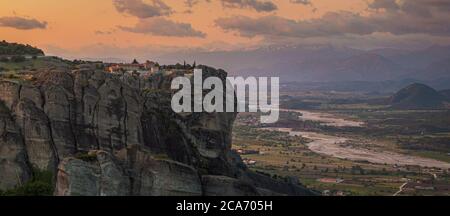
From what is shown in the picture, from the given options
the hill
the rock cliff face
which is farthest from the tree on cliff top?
the rock cliff face

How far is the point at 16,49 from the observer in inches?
4323

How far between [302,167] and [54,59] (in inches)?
3470

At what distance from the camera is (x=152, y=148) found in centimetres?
6388

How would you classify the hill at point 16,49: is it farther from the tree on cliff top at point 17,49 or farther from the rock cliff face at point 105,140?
the rock cliff face at point 105,140

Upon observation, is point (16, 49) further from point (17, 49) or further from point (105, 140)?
point (105, 140)

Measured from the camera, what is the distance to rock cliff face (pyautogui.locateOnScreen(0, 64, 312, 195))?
46.6 metres

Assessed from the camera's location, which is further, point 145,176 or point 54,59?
point 54,59

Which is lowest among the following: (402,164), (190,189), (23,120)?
(402,164)

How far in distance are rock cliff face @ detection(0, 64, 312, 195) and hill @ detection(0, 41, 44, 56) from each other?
42763mm

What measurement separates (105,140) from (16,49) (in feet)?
183

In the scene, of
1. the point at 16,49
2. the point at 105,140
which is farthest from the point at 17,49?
the point at 105,140

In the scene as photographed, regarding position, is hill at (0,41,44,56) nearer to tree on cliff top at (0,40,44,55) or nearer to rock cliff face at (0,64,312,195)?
tree on cliff top at (0,40,44,55)
